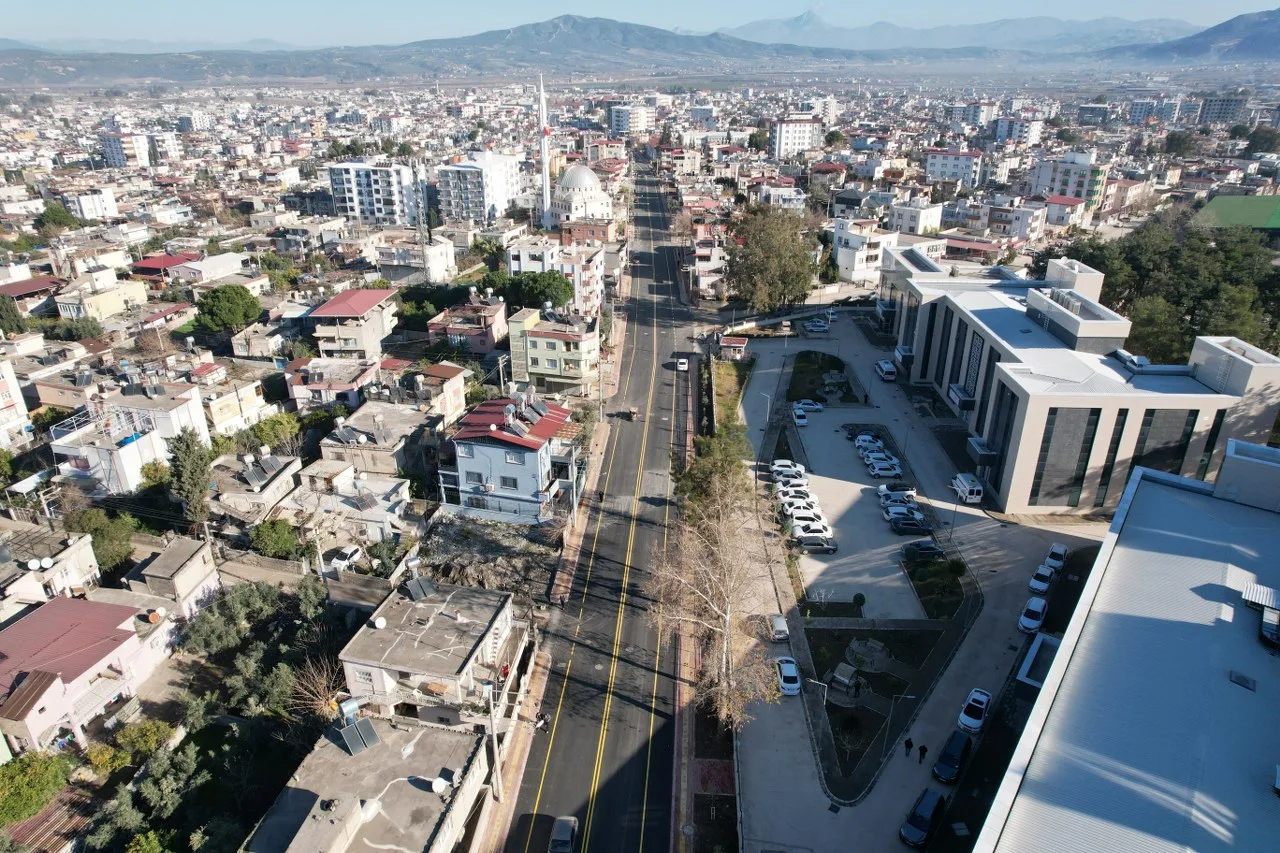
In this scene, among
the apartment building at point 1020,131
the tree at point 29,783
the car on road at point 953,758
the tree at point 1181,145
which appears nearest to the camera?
the tree at point 29,783

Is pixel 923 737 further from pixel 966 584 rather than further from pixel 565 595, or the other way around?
pixel 565 595

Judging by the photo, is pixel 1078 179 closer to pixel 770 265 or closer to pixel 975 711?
pixel 770 265

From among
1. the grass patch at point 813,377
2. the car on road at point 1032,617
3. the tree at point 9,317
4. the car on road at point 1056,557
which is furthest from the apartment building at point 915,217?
the tree at point 9,317

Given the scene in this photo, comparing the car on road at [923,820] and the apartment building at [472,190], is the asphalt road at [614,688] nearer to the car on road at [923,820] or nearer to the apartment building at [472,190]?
the car on road at [923,820]

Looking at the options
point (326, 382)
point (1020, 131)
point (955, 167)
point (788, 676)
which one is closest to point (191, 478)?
point (326, 382)

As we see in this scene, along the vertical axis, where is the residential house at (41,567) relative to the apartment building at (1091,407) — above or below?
below

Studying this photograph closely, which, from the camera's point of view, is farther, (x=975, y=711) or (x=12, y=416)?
(x=12, y=416)

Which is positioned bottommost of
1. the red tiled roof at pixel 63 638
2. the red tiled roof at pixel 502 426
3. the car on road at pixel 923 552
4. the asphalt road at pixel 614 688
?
the asphalt road at pixel 614 688
